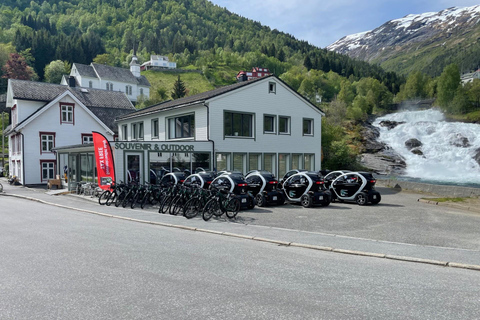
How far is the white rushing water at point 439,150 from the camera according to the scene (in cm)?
4300

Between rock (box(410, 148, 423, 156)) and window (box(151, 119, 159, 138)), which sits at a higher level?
window (box(151, 119, 159, 138))

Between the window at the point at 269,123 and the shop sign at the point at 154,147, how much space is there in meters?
6.89

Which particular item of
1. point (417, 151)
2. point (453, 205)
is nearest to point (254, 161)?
point (453, 205)

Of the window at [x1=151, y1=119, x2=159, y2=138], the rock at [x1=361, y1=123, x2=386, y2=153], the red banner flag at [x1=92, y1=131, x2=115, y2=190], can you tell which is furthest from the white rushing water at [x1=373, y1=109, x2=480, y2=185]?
the red banner flag at [x1=92, y1=131, x2=115, y2=190]

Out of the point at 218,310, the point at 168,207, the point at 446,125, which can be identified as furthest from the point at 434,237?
the point at 446,125

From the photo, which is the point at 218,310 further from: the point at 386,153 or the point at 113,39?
the point at 113,39

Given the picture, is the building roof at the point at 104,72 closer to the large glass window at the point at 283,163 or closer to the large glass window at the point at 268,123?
the large glass window at the point at 268,123

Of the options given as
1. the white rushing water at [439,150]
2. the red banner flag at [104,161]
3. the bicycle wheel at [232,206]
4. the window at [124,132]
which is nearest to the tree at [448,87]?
the white rushing water at [439,150]

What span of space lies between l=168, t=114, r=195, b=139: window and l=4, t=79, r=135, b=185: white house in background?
960 cm

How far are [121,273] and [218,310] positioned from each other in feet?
8.07

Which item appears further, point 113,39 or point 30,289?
point 113,39

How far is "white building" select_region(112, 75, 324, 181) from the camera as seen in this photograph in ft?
71.8

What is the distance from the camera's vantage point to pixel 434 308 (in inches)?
198

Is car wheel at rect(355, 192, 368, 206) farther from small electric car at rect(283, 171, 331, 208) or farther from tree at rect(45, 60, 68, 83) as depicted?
tree at rect(45, 60, 68, 83)
